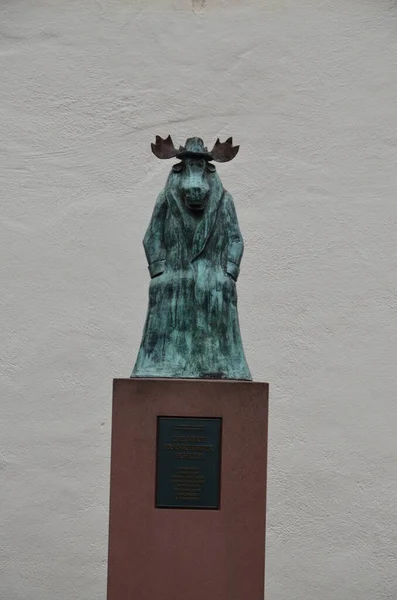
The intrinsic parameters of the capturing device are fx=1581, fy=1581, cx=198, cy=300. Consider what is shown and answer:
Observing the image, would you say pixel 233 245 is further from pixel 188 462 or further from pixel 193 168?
pixel 188 462

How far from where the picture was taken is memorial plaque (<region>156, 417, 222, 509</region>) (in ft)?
25.2

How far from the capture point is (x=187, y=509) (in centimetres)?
766

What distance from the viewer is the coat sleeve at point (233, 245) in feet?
27.1

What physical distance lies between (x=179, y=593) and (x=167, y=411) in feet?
2.87

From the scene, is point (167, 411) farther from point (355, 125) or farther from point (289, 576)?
point (355, 125)

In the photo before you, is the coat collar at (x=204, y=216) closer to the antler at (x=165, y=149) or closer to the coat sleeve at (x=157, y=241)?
the coat sleeve at (x=157, y=241)

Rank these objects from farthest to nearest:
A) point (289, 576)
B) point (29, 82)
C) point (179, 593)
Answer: point (29, 82)
point (289, 576)
point (179, 593)

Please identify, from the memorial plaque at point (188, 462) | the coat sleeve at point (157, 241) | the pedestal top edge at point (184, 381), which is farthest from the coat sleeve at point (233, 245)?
the memorial plaque at point (188, 462)

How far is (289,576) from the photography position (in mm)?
10516

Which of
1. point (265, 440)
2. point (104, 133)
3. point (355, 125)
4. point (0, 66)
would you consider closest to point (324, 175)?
point (355, 125)

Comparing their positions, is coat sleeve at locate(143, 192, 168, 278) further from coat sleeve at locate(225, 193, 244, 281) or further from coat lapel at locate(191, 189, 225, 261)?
coat sleeve at locate(225, 193, 244, 281)

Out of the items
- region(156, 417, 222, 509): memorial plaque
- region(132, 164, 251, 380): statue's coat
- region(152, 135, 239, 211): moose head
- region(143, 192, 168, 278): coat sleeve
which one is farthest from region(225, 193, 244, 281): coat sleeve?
region(156, 417, 222, 509): memorial plaque

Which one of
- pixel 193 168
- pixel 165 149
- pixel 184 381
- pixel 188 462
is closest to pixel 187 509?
pixel 188 462

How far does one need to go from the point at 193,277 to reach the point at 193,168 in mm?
571
